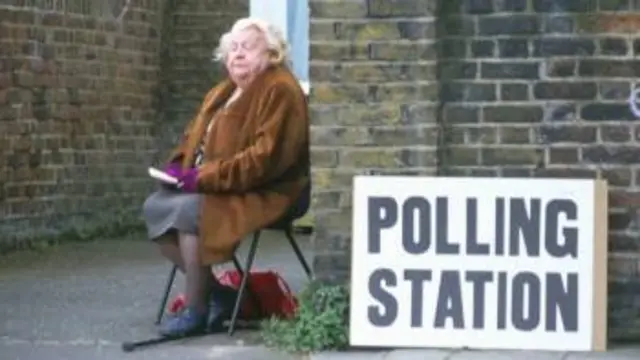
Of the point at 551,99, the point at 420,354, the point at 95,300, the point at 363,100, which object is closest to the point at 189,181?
the point at 363,100

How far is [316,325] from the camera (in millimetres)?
6633

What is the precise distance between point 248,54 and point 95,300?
184 centimetres

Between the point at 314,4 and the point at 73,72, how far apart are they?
4.87m

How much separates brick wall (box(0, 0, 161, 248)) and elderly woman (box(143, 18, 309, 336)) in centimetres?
364

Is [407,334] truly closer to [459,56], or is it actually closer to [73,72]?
[459,56]

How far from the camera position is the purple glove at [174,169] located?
705 cm

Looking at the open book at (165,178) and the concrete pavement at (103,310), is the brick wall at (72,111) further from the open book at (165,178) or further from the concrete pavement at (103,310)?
the open book at (165,178)

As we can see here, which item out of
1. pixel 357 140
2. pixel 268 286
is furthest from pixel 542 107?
pixel 268 286

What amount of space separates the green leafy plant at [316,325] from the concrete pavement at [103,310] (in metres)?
0.08

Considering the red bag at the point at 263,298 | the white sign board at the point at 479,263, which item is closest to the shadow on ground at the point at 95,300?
the red bag at the point at 263,298

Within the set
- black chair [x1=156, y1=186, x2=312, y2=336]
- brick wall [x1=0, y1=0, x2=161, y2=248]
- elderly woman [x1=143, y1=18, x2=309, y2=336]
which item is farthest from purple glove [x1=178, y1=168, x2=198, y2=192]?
brick wall [x1=0, y1=0, x2=161, y2=248]

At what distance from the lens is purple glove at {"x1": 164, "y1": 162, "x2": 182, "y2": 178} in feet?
23.1

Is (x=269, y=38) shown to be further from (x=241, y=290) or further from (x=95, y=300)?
(x=95, y=300)

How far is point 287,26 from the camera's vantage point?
10820mm
